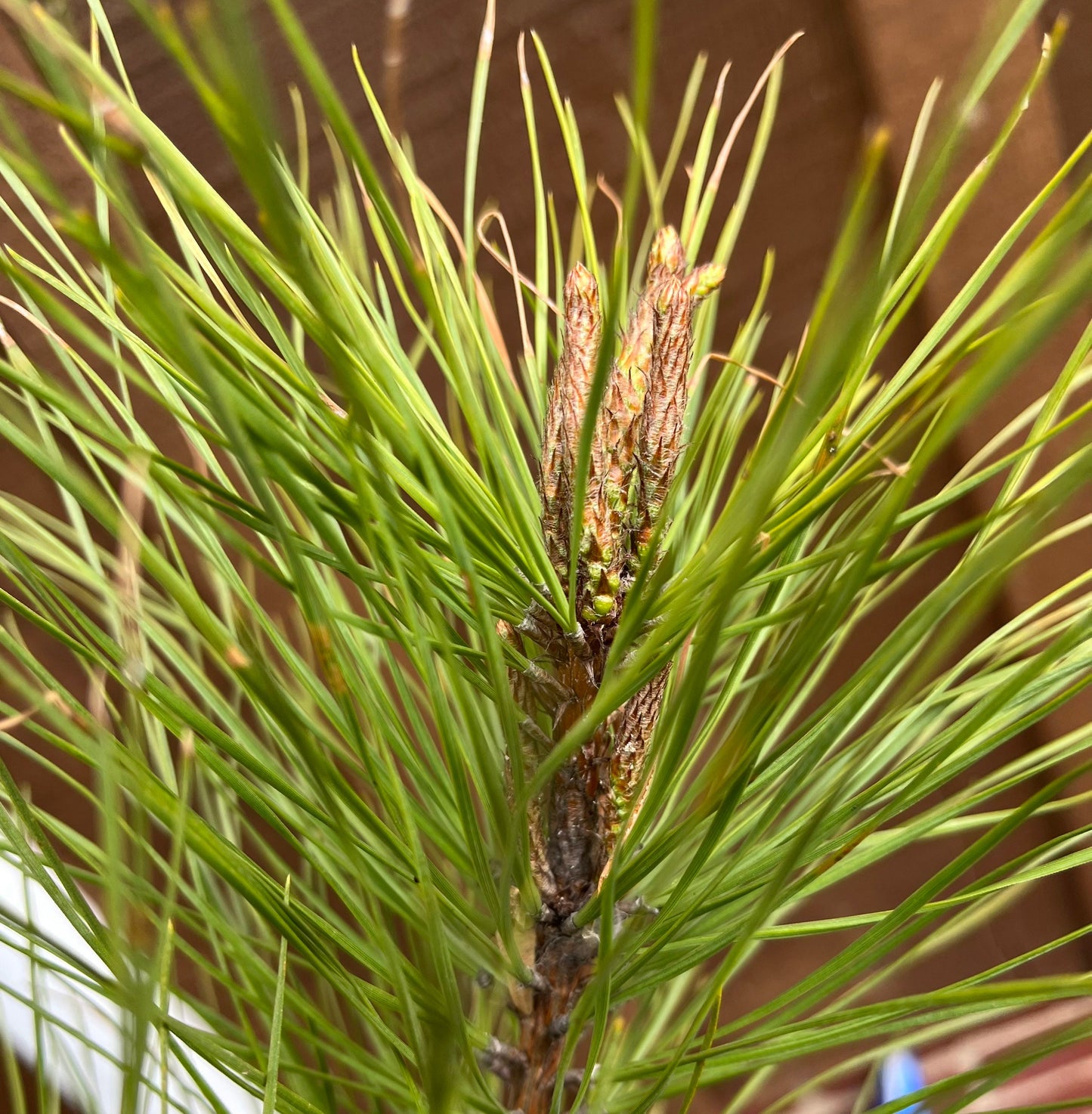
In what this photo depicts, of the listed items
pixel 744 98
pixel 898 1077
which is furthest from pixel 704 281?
pixel 898 1077

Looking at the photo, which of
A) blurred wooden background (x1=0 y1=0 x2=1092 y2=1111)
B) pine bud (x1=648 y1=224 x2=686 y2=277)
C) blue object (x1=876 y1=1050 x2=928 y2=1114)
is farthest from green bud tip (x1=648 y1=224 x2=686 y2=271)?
blue object (x1=876 y1=1050 x2=928 y2=1114)

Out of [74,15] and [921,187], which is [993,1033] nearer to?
[921,187]

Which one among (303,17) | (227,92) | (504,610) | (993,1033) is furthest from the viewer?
(993,1033)

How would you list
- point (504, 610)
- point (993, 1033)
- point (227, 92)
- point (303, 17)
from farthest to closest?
1. point (993, 1033)
2. point (303, 17)
3. point (504, 610)
4. point (227, 92)

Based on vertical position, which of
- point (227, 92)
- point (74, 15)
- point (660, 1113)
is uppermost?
point (74, 15)

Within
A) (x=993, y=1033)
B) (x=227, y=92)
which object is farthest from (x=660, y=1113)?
(x=227, y=92)

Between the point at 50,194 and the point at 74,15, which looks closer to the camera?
the point at 50,194

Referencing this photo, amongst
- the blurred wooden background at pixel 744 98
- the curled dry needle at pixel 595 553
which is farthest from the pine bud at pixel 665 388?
the blurred wooden background at pixel 744 98

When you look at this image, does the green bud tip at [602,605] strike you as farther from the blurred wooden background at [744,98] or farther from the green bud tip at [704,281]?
the blurred wooden background at [744,98]
